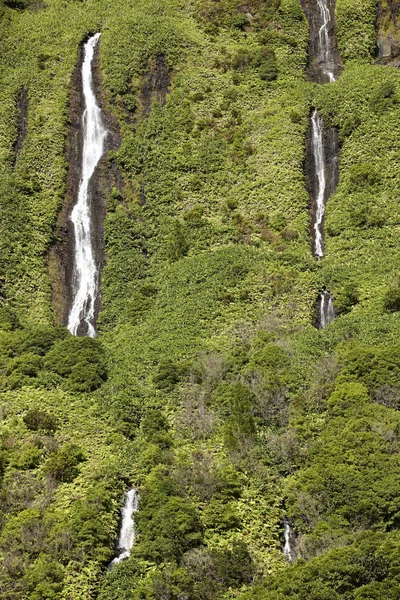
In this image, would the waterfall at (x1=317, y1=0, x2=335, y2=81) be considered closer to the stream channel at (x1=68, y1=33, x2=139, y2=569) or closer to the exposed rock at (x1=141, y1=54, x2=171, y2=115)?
the exposed rock at (x1=141, y1=54, x2=171, y2=115)

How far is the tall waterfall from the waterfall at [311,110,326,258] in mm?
21181

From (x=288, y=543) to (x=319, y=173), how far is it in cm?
4688

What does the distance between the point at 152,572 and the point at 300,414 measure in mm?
15706

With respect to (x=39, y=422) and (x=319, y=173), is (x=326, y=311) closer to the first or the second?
(x=319, y=173)

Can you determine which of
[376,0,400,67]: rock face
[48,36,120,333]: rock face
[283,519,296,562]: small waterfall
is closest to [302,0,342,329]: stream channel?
[376,0,400,67]: rock face

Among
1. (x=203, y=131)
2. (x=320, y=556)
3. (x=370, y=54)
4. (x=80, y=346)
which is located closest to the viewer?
(x=320, y=556)

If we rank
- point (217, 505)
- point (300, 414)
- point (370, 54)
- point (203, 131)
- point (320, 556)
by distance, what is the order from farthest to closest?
point (370, 54) → point (203, 131) → point (300, 414) → point (217, 505) → point (320, 556)

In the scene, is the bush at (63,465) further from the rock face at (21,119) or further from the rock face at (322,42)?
the rock face at (322,42)

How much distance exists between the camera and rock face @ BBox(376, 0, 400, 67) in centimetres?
10244

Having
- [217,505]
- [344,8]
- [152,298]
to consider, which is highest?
[344,8]

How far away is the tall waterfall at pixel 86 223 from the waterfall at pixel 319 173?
21.2 metres

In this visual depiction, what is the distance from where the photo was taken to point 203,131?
93438 mm

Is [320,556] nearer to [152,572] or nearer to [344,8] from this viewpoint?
[152,572]

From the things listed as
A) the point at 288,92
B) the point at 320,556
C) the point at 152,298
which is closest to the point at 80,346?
the point at 152,298
